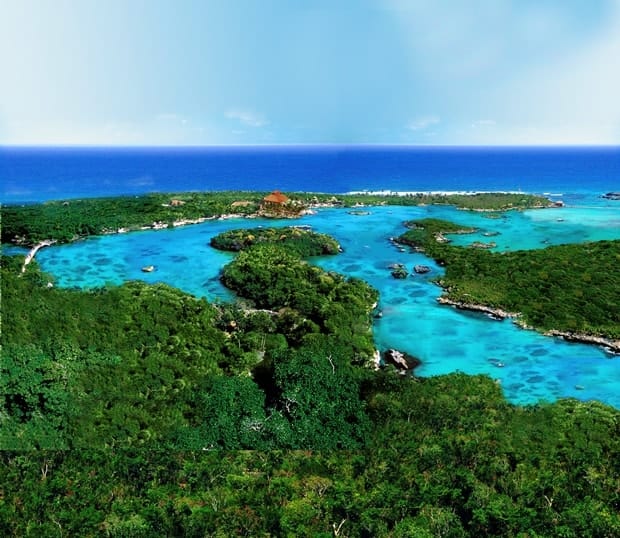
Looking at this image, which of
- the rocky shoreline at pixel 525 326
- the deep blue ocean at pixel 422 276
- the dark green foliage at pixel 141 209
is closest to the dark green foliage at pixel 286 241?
the deep blue ocean at pixel 422 276

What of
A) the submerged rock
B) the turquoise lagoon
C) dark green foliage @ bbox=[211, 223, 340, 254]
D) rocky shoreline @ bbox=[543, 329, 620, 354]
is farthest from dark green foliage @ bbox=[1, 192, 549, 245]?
rocky shoreline @ bbox=[543, 329, 620, 354]

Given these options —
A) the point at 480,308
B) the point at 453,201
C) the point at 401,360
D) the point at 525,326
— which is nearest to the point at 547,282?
the point at 480,308

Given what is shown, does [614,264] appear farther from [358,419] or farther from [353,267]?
[358,419]

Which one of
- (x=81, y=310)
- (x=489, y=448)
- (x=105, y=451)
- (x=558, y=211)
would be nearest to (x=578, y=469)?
(x=489, y=448)

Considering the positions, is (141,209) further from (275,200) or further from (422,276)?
(422,276)

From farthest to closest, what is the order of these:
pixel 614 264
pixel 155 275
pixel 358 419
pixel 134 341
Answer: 1. pixel 614 264
2. pixel 155 275
3. pixel 134 341
4. pixel 358 419

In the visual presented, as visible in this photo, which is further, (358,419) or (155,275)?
(155,275)
